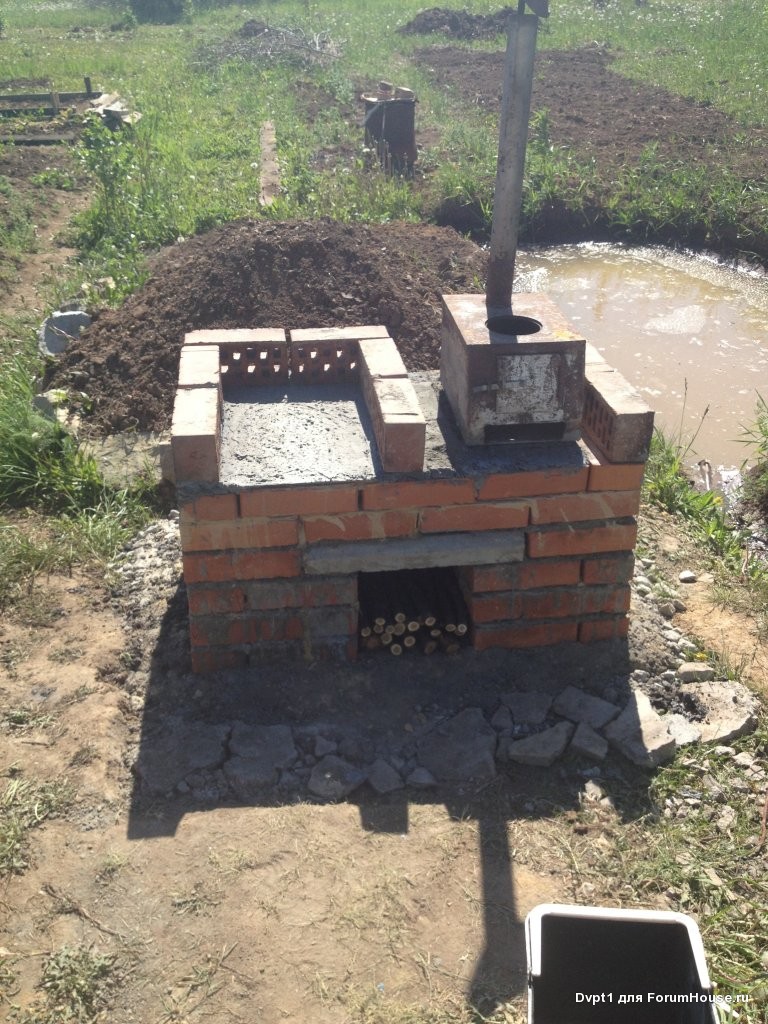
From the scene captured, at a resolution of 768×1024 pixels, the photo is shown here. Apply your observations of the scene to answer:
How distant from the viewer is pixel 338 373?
13.5 feet

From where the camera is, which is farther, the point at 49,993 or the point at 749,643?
the point at 749,643

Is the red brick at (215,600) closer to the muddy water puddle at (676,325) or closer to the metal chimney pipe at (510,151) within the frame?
the metal chimney pipe at (510,151)

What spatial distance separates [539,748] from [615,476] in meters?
1.02

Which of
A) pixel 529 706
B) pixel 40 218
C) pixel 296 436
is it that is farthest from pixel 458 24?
pixel 529 706

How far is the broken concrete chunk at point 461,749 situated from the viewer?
3143mm

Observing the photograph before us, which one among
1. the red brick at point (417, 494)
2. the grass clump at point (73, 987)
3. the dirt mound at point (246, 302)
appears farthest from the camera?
the dirt mound at point (246, 302)

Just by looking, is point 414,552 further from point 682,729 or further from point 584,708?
point 682,729

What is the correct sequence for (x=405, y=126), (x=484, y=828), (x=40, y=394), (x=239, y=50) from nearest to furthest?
(x=484, y=828)
(x=40, y=394)
(x=405, y=126)
(x=239, y=50)

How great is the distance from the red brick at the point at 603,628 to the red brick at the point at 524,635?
0.12 ft

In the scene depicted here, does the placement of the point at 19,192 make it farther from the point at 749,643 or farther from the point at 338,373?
the point at 749,643

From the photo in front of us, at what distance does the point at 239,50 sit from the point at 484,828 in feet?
72.2

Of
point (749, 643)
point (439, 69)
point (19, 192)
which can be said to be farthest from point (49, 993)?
point (439, 69)

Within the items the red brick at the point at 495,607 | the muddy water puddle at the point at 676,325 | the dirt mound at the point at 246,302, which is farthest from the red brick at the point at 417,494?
the muddy water puddle at the point at 676,325

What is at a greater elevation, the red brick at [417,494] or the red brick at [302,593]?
the red brick at [417,494]
